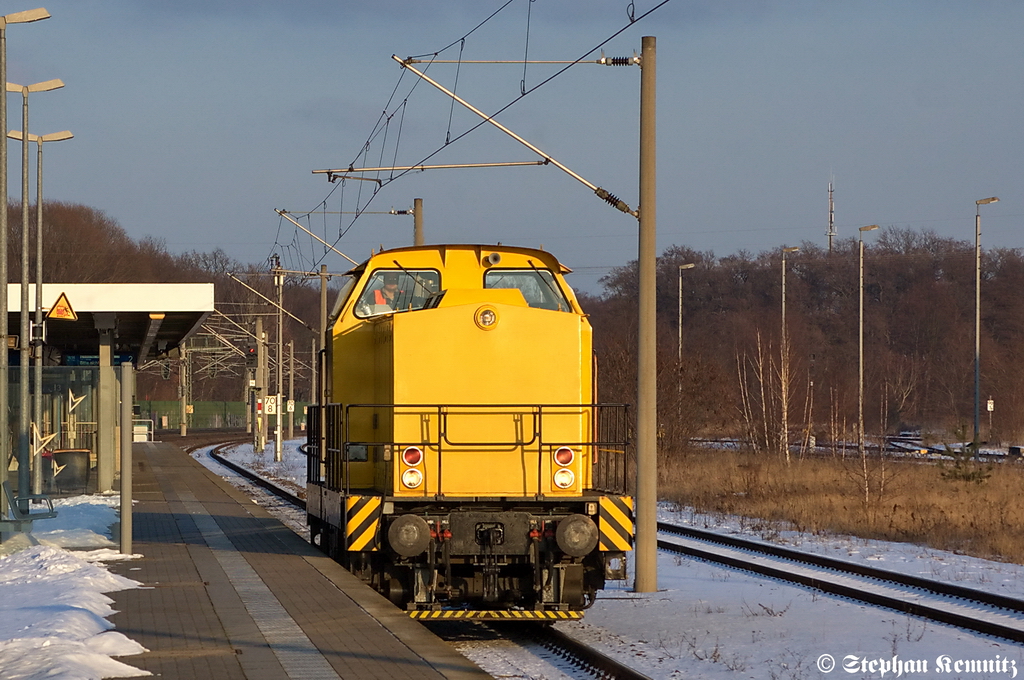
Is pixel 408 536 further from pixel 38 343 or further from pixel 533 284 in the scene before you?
pixel 38 343

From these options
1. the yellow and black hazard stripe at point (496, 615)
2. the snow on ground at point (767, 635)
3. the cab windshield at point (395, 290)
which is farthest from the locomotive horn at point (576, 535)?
the cab windshield at point (395, 290)

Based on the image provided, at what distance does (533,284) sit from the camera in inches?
448

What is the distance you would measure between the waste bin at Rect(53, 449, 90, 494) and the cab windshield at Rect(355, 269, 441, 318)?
641 centimetres

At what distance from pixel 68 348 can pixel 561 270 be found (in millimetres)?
24398

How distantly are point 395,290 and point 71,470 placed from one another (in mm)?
7208

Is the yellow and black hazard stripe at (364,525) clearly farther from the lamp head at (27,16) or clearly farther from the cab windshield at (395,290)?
the lamp head at (27,16)

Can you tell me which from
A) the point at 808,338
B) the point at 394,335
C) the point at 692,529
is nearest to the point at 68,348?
the point at 692,529

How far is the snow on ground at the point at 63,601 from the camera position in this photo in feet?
24.7

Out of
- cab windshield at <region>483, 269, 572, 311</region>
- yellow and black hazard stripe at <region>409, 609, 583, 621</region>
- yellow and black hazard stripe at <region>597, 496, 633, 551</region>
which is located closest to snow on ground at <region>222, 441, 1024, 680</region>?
yellow and black hazard stripe at <region>409, 609, 583, 621</region>

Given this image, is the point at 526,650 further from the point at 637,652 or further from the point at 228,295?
the point at 228,295

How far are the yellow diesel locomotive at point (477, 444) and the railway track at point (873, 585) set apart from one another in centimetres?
307

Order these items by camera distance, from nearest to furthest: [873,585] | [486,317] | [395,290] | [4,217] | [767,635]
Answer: [767,635], [486,317], [395,290], [873,585], [4,217]

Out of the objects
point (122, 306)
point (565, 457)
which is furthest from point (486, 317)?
point (122, 306)

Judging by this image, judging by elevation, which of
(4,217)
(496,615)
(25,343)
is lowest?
(496,615)
